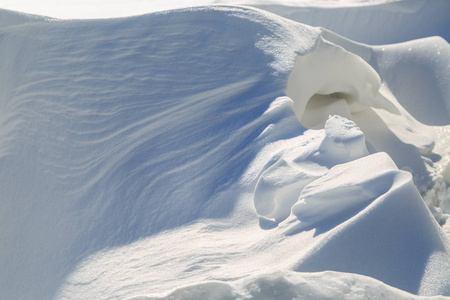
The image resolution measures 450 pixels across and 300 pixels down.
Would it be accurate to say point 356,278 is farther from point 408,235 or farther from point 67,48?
point 67,48

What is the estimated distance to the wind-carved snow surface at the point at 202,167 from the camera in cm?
138

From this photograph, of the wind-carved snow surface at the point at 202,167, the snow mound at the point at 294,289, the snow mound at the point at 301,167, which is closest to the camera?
the snow mound at the point at 294,289

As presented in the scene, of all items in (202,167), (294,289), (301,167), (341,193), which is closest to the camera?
(294,289)

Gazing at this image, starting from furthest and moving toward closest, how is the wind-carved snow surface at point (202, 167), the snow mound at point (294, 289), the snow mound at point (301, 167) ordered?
the snow mound at point (301, 167), the wind-carved snow surface at point (202, 167), the snow mound at point (294, 289)

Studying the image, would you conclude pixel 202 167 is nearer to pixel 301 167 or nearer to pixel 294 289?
pixel 301 167

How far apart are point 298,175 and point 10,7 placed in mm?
1408

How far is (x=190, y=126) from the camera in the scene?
6.44 feet

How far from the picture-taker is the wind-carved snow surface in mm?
1382

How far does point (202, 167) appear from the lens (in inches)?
72.9

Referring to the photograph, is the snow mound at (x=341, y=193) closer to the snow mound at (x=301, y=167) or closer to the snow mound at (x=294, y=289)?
the snow mound at (x=301, y=167)

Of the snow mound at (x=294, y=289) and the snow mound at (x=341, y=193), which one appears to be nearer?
the snow mound at (x=294, y=289)

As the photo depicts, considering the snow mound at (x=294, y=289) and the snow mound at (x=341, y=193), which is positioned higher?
the snow mound at (x=341, y=193)

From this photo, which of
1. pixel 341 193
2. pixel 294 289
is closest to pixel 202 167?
pixel 341 193

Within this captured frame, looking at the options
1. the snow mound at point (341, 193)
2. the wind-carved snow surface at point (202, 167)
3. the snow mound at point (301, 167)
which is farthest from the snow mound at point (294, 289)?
the snow mound at point (301, 167)
